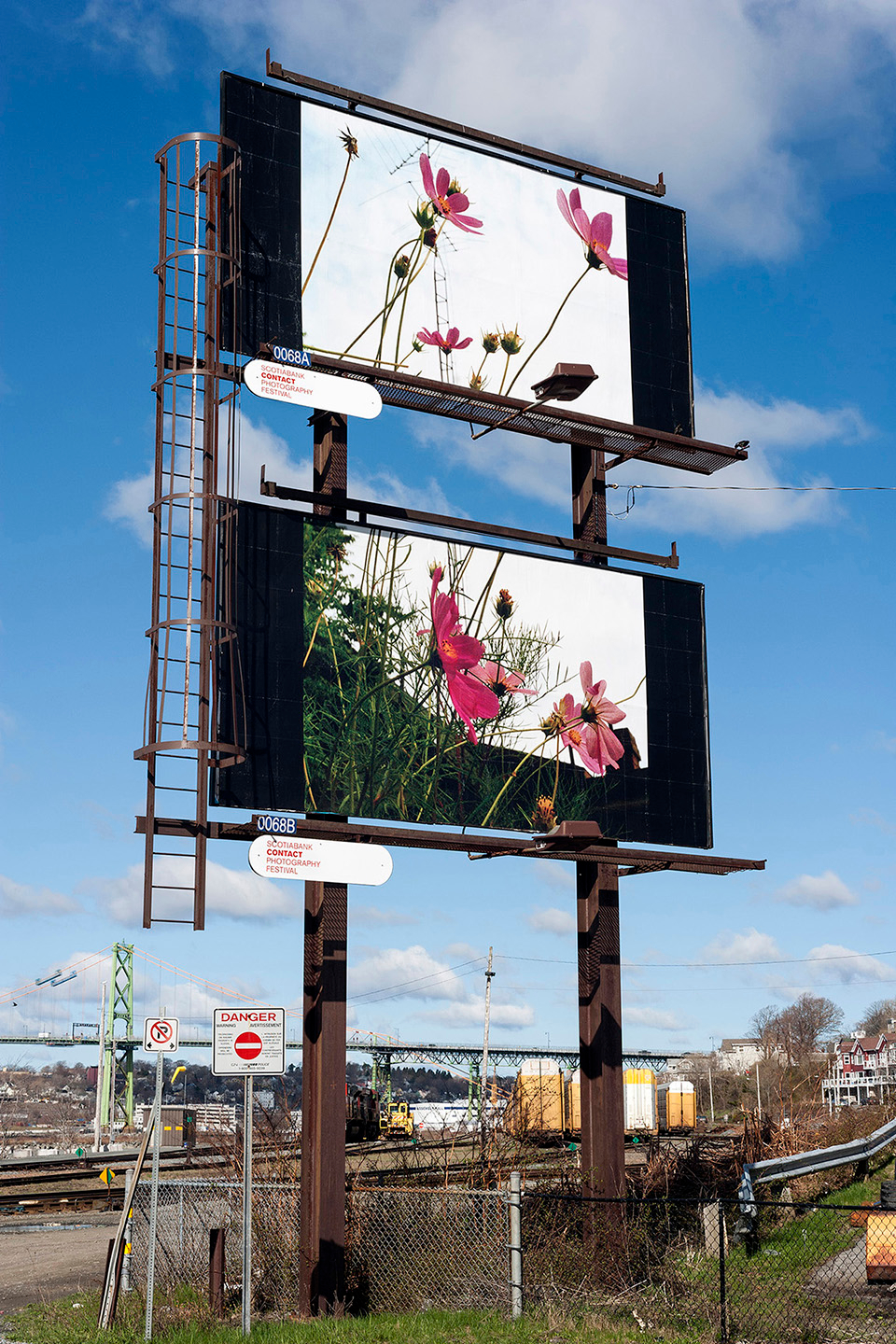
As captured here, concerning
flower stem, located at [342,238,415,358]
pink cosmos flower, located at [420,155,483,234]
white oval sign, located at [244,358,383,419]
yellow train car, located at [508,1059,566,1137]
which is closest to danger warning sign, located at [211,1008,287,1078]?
yellow train car, located at [508,1059,566,1137]

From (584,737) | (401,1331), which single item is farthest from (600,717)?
(401,1331)

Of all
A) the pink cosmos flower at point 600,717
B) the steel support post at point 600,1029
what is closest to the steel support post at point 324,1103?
the steel support post at point 600,1029

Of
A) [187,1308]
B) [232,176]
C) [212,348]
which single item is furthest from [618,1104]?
[232,176]

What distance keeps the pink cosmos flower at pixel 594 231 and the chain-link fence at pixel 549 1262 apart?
465 inches

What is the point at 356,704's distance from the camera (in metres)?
15.0

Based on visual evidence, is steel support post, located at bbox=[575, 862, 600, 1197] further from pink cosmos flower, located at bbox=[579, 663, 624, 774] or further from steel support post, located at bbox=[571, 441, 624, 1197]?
pink cosmos flower, located at bbox=[579, 663, 624, 774]

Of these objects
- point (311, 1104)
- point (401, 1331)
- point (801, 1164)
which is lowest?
point (401, 1331)

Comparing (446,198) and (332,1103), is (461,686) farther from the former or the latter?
(446,198)

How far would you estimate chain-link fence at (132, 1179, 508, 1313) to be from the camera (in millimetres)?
13156

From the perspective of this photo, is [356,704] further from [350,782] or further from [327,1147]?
[327,1147]

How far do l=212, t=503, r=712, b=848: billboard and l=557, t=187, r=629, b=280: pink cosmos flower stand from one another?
429 centimetres

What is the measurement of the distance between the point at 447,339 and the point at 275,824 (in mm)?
6501

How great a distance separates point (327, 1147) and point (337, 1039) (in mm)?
1056

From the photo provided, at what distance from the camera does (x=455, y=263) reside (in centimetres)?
1678
